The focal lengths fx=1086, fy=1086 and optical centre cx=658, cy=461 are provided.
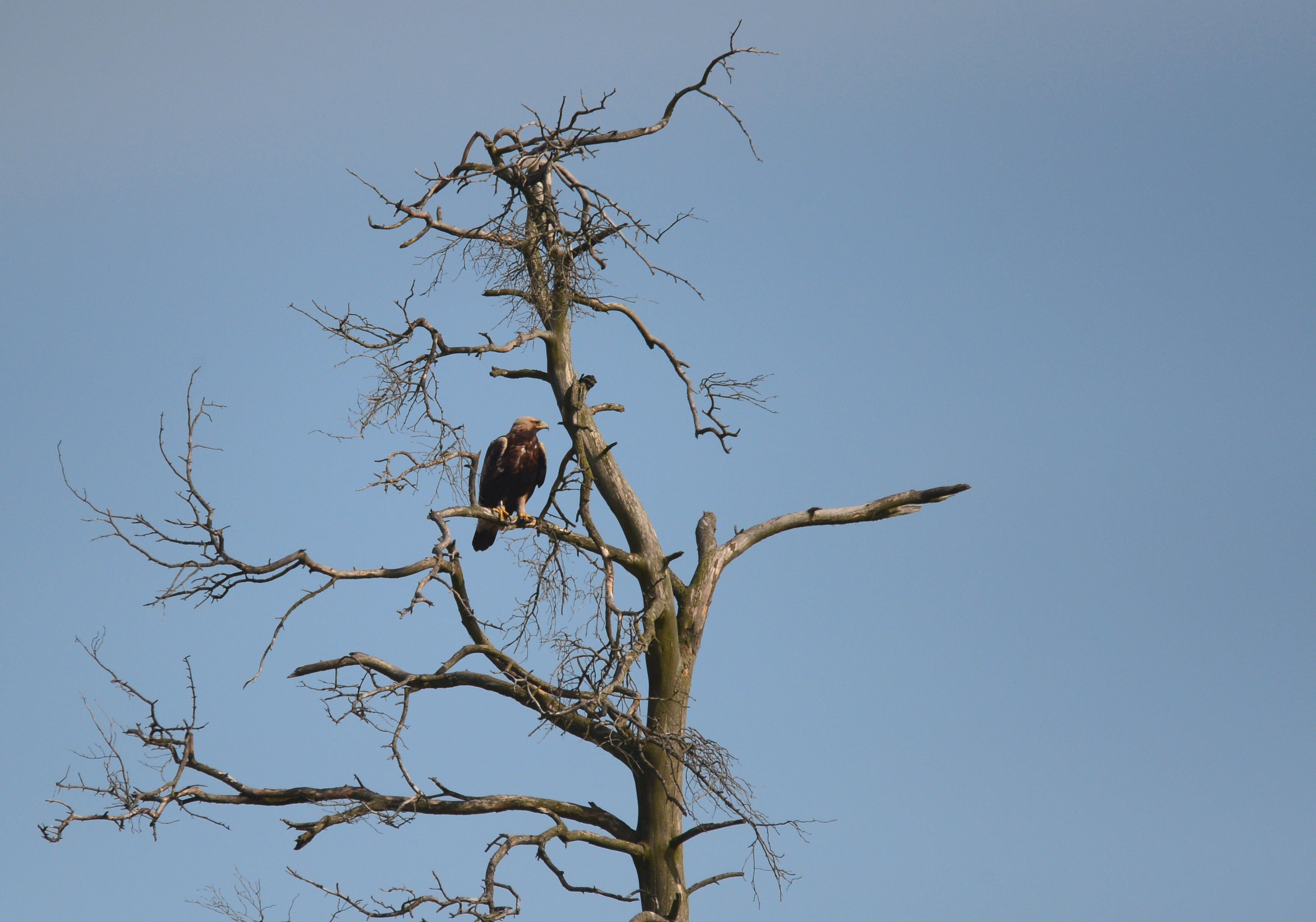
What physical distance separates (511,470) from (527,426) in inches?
15.2

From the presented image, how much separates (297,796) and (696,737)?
7.79ft

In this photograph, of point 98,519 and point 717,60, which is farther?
point 717,60

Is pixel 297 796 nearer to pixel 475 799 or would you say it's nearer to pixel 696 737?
pixel 475 799

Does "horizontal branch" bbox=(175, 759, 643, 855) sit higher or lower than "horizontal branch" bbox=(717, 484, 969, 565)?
lower

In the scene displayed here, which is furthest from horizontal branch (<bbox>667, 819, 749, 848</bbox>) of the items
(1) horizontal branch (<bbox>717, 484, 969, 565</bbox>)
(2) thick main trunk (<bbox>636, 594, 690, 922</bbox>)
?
(1) horizontal branch (<bbox>717, 484, 969, 565</bbox>)

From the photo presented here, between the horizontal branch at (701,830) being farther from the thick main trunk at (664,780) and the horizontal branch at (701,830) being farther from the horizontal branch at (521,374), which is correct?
the horizontal branch at (521,374)

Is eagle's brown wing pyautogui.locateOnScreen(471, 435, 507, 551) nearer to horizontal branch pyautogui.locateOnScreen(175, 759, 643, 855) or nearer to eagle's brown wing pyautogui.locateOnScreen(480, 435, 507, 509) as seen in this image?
eagle's brown wing pyautogui.locateOnScreen(480, 435, 507, 509)

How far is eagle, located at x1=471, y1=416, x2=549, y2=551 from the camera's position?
8.42 metres

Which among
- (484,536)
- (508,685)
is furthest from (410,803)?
(484,536)

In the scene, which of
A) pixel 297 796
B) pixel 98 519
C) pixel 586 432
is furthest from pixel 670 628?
pixel 98 519

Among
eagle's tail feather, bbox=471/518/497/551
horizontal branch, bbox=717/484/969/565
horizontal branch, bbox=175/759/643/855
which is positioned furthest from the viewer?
eagle's tail feather, bbox=471/518/497/551

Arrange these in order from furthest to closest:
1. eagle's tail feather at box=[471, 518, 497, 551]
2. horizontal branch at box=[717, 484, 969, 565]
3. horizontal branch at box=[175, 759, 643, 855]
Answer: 1. eagle's tail feather at box=[471, 518, 497, 551]
2. horizontal branch at box=[717, 484, 969, 565]
3. horizontal branch at box=[175, 759, 643, 855]

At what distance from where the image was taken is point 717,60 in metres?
6.88

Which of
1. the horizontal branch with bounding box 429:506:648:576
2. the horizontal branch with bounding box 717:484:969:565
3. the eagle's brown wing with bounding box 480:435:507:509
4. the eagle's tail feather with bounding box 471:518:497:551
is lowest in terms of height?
the horizontal branch with bounding box 429:506:648:576
